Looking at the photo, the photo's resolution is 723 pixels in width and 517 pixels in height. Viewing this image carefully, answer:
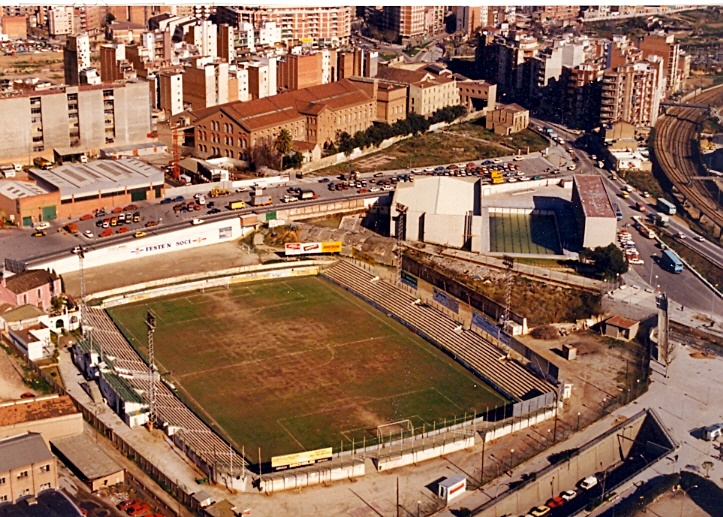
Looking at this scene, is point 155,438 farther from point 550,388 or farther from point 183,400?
point 550,388

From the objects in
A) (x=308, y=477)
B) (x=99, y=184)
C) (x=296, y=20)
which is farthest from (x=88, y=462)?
(x=296, y=20)

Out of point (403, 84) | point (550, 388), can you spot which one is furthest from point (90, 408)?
point (403, 84)

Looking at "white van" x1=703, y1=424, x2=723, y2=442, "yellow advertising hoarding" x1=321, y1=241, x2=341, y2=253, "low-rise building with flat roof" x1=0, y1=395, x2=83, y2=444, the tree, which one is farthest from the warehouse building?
"low-rise building with flat roof" x1=0, y1=395, x2=83, y2=444

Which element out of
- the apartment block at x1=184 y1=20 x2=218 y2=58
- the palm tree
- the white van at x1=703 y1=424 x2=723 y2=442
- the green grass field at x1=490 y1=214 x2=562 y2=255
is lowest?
the white van at x1=703 y1=424 x2=723 y2=442

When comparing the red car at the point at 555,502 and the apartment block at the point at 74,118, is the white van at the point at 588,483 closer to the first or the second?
the red car at the point at 555,502

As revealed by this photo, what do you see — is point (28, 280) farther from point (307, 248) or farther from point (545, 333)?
point (545, 333)

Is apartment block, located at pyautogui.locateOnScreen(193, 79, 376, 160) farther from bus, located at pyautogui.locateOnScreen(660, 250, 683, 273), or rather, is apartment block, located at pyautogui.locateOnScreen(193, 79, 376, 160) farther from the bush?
the bush

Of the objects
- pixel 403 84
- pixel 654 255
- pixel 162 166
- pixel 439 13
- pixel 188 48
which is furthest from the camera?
pixel 439 13
